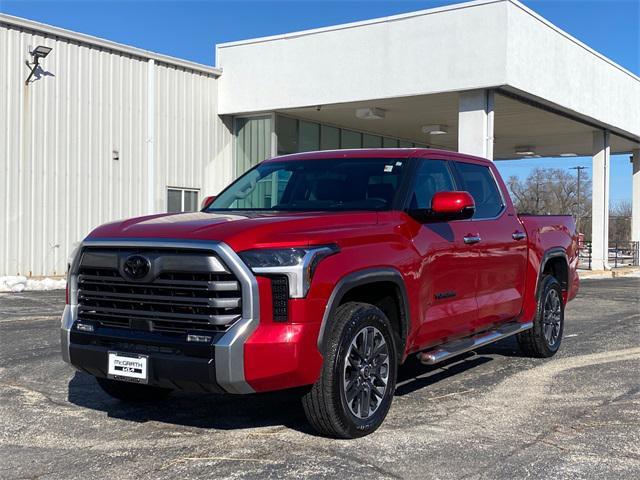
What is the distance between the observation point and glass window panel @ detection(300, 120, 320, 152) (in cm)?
2245

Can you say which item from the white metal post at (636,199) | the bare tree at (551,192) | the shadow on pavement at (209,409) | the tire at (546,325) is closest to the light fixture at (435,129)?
the white metal post at (636,199)

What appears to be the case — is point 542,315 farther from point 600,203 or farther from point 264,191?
point 600,203

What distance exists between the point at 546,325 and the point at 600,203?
61.0 feet

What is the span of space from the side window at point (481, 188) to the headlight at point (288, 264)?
2.51 m

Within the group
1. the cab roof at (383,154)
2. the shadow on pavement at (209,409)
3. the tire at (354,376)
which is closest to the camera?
the tire at (354,376)

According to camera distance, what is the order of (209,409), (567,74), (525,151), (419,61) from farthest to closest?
(525,151), (567,74), (419,61), (209,409)

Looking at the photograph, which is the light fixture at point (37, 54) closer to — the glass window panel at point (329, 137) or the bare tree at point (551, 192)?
the glass window panel at point (329, 137)

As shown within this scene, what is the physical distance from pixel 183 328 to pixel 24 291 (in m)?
11.8

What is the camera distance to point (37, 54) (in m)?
16.0

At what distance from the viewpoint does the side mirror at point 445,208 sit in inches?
203

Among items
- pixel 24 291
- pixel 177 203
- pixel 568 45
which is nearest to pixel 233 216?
pixel 24 291

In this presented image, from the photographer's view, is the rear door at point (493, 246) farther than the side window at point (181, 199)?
No

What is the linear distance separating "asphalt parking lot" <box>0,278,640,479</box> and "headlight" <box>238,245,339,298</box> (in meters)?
1.01

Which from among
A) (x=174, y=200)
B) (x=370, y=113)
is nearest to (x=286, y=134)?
(x=370, y=113)
